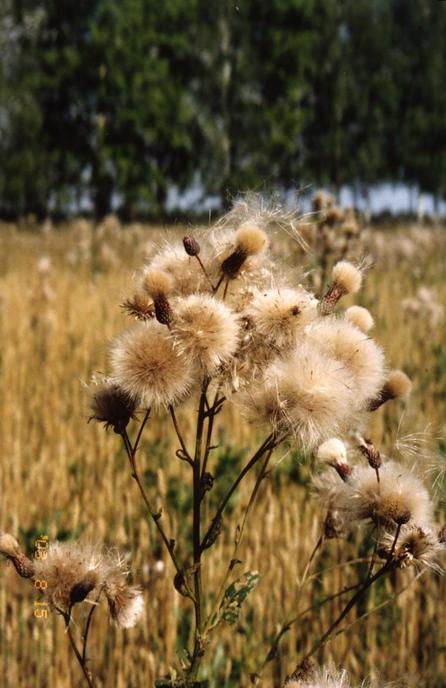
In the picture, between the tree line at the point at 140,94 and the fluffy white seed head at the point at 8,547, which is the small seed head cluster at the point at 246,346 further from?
the tree line at the point at 140,94

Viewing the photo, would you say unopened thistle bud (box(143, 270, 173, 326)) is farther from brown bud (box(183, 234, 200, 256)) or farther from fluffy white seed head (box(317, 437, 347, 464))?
fluffy white seed head (box(317, 437, 347, 464))

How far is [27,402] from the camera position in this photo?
12.3 feet

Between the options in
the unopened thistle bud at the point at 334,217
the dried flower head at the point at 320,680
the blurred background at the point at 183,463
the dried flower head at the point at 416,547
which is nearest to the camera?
the dried flower head at the point at 320,680

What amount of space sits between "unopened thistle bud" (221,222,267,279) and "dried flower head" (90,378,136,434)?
0.69 feet

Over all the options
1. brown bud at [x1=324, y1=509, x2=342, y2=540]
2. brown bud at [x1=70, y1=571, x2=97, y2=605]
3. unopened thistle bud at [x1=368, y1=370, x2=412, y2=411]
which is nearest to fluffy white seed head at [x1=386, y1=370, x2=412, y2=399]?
unopened thistle bud at [x1=368, y1=370, x2=412, y2=411]

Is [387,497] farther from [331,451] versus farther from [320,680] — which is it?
[320,680]

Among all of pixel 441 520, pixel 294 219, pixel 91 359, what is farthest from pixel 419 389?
pixel 294 219

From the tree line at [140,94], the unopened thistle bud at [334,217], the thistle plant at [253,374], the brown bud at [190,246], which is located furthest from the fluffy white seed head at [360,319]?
the tree line at [140,94]

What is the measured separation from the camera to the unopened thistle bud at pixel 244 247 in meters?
1.04

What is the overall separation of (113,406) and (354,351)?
32 centimetres

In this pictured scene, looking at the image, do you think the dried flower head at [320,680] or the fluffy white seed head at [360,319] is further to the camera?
the fluffy white seed head at [360,319]

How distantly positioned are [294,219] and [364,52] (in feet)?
125

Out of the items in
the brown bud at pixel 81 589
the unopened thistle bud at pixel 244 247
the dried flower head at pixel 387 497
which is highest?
the unopened thistle bud at pixel 244 247

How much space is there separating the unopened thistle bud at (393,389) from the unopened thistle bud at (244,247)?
265mm
